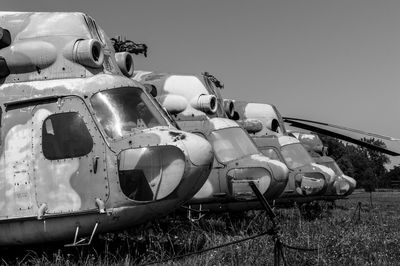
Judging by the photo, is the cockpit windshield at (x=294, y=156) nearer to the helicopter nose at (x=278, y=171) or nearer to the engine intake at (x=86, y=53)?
the helicopter nose at (x=278, y=171)

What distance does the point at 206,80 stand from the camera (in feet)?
39.7

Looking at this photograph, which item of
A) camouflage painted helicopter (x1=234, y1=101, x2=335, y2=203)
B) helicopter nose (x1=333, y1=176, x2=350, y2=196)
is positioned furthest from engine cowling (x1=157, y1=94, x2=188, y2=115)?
helicopter nose (x1=333, y1=176, x2=350, y2=196)

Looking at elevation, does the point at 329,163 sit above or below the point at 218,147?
below

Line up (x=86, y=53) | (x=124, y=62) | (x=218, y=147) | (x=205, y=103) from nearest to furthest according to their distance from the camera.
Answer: (x=86, y=53) → (x=124, y=62) → (x=218, y=147) → (x=205, y=103)

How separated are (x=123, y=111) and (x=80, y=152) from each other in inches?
29.8

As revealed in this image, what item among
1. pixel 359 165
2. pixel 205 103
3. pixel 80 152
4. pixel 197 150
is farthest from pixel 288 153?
pixel 359 165

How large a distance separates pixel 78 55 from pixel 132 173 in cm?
187

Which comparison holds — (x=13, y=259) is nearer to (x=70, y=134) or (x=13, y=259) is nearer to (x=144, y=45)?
(x=70, y=134)

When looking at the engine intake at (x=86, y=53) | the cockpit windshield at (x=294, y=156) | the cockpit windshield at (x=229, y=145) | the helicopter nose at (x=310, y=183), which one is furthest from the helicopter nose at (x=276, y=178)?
the engine intake at (x=86, y=53)

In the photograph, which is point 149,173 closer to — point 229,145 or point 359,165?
point 229,145

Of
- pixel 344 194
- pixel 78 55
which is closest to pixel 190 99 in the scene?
pixel 78 55

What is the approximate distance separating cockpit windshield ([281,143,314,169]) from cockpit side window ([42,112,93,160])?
8285 millimetres

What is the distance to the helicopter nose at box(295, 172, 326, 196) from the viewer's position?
1382cm

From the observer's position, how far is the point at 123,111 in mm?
6988
